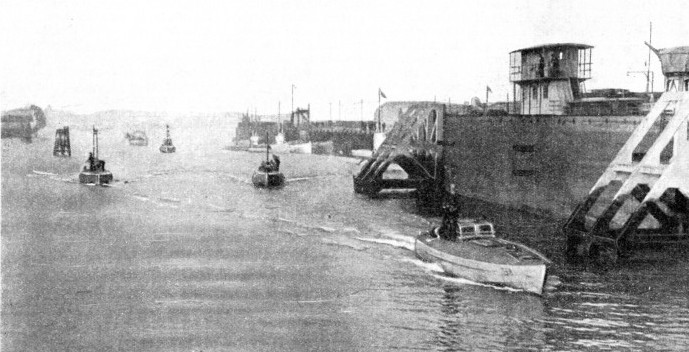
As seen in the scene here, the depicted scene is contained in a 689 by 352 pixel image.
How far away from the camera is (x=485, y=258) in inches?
1261

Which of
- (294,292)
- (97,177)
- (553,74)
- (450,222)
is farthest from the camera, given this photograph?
(97,177)

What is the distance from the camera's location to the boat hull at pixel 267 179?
281 feet

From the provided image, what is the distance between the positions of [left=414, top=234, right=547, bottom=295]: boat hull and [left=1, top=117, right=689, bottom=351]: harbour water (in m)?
0.54

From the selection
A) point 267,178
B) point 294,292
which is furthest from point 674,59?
point 267,178

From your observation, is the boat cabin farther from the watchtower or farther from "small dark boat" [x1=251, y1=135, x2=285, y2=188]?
"small dark boat" [x1=251, y1=135, x2=285, y2=188]

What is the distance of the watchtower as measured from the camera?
70938 mm

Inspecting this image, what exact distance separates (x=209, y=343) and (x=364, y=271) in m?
13.6

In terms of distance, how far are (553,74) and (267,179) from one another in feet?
115

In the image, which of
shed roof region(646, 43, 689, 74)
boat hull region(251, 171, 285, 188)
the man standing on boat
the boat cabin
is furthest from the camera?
boat hull region(251, 171, 285, 188)

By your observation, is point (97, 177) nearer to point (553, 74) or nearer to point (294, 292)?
point (553, 74)

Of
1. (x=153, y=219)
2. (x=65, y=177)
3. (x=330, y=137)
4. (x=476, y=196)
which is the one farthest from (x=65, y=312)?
(x=330, y=137)

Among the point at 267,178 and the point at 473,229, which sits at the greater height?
the point at 473,229

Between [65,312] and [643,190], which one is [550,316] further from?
[65,312]

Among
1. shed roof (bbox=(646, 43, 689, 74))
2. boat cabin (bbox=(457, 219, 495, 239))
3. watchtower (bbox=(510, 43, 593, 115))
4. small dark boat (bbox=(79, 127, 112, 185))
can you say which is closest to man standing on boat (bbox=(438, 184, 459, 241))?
boat cabin (bbox=(457, 219, 495, 239))
